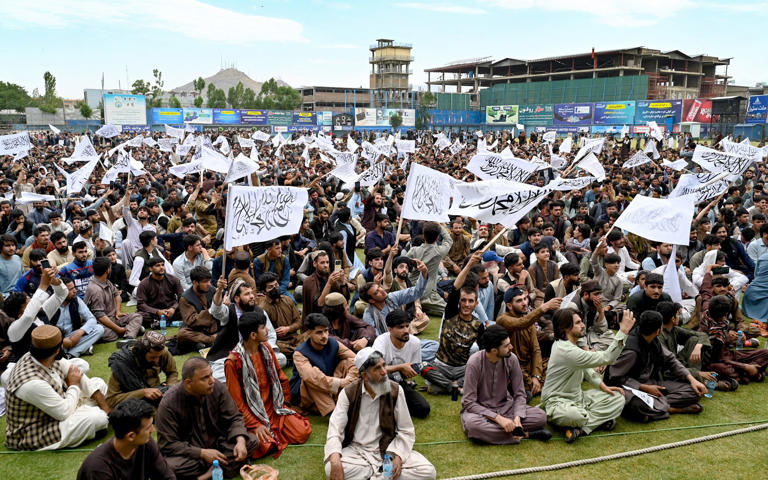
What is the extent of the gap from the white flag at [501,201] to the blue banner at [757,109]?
38.6m

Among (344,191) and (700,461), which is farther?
(344,191)

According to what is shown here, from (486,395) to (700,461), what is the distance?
182 cm

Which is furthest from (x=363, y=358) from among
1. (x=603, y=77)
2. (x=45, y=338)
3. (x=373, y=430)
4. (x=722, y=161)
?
(x=603, y=77)

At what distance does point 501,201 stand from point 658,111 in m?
49.8

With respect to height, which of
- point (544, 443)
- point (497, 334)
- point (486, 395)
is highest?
point (497, 334)

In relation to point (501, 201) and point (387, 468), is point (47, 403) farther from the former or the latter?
point (501, 201)

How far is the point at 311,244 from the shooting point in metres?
10.5

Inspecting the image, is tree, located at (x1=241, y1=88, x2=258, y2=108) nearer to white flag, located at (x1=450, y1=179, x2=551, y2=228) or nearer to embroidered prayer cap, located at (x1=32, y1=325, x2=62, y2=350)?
white flag, located at (x1=450, y1=179, x2=551, y2=228)

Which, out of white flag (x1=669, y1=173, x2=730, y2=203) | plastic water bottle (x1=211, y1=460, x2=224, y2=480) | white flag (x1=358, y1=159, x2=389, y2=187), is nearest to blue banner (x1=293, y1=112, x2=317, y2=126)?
white flag (x1=358, y1=159, x2=389, y2=187)

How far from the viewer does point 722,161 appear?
455 inches

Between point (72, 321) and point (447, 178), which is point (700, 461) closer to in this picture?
point (447, 178)

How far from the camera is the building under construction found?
208ft

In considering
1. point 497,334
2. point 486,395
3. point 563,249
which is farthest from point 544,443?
point 563,249

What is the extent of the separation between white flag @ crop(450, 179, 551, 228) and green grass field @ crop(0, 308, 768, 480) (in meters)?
2.35
